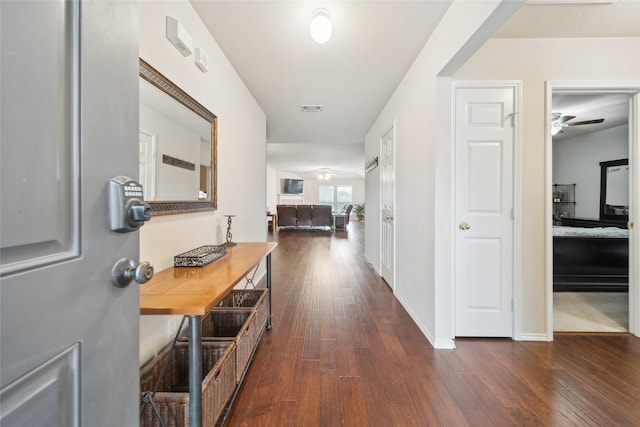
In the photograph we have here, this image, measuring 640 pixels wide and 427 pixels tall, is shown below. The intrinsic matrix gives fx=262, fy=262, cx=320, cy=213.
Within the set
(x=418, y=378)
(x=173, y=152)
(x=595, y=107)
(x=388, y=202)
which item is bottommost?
(x=418, y=378)

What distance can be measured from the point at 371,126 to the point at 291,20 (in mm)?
2761

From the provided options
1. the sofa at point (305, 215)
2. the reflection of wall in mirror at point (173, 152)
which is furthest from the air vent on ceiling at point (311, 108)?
the sofa at point (305, 215)

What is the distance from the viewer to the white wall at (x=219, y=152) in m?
1.40

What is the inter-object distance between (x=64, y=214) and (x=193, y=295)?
675 mm

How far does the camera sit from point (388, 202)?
11.5 ft

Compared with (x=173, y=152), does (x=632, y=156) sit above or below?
above

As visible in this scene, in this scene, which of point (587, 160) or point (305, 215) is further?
point (305, 215)

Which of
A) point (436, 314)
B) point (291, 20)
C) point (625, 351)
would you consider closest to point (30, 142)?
point (291, 20)

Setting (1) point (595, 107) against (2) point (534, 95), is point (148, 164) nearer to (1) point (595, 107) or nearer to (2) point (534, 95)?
(2) point (534, 95)

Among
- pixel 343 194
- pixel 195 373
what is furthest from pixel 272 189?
pixel 195 373

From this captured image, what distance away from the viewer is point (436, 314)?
2049 millimetres

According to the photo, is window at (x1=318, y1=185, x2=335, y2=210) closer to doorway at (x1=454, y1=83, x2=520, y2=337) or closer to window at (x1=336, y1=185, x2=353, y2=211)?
window at (x1=336, y1=185, x2=353, y2=211)

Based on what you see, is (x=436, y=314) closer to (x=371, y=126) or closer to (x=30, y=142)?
(x=30, y=142)

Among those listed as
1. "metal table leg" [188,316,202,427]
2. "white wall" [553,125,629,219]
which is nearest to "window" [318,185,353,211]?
"white wall" [553,125,629,219]
